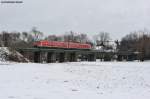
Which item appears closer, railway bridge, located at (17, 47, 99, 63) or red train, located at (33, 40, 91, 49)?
red train, located at (33, 40, 91, 49)

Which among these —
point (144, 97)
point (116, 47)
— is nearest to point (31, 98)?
point (144, 97)

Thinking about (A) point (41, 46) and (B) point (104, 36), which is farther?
(B) point (104, 36)

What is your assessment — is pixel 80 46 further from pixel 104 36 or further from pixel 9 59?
pixel 104 36

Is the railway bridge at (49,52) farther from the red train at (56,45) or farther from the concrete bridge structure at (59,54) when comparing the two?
the red train at (56,45)

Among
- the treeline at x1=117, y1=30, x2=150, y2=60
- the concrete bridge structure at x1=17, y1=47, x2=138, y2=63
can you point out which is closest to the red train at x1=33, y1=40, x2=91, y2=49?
the concrete bridge structure at x1=17, y1=47, x2=138, y2=63

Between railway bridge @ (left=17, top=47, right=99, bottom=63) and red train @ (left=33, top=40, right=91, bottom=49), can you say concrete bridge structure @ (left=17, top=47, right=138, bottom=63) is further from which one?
red train @ (left=33, top=40, right=91, bottom=49)

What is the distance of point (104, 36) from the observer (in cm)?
19388

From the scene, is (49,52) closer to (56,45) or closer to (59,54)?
(56,45)

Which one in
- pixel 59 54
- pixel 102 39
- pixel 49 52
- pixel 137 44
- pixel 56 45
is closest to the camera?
pixel 56 45

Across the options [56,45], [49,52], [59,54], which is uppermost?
[56,45]

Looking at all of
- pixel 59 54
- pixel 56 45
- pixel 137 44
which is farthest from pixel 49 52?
pixel 137 44

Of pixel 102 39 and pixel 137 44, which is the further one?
pixel 102 39

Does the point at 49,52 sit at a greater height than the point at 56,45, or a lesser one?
lesser

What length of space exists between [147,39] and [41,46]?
60991mm
